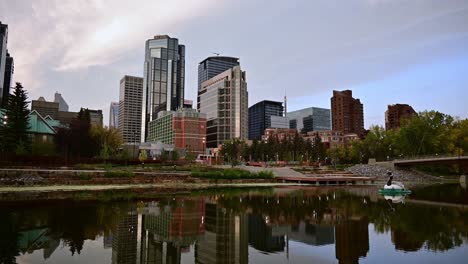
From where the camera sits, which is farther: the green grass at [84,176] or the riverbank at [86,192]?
the green grass at [84,176]

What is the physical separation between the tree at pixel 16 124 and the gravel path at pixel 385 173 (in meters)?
72.4

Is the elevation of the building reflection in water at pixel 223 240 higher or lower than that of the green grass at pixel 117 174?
lower

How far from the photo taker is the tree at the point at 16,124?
58.9 meters

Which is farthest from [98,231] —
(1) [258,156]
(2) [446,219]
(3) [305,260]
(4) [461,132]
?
(1) [258,156]

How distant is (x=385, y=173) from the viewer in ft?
275

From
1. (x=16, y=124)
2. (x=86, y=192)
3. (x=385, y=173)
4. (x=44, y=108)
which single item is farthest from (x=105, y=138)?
(x=44, y=108)

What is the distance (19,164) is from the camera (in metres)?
48.9

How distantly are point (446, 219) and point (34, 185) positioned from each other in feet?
136

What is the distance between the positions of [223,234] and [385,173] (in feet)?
Answer: 246

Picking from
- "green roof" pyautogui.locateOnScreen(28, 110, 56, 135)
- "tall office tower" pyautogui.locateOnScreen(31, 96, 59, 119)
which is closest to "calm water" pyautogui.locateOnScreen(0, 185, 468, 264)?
"green roof" pyautogui.locateOnScreen(28, 110, 56, 135)

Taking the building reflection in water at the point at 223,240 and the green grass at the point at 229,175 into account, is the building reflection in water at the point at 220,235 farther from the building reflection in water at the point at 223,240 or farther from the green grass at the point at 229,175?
the green grass at the point at 229,175

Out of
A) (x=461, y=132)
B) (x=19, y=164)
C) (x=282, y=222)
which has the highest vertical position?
(x=461, y=132)

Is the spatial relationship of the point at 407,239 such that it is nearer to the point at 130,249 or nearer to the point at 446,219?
the point at 446,219

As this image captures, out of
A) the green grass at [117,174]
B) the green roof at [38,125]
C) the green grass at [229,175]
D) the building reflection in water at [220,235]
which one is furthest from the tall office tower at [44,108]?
the building reflection in water at [220,235]
